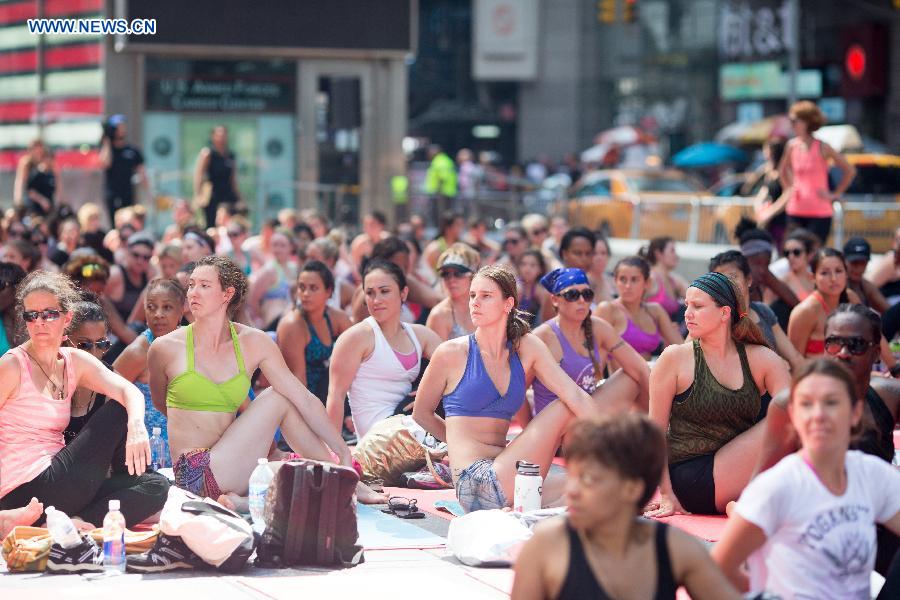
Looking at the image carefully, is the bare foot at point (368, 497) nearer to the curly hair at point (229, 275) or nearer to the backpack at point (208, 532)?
the curly hair at point (229, 275)

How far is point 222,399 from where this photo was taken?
7.78 metres

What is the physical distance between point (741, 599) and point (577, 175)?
32.9 meters

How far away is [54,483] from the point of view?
689 cm

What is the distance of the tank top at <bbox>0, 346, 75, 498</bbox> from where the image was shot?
6.84 m

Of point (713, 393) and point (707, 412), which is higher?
point (713, 393)

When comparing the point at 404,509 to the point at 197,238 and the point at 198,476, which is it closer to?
the point at 198,476

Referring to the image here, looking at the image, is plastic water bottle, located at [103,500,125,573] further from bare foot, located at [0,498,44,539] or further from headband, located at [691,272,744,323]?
headband, located at [691,272,744,323]

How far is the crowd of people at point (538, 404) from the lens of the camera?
429 centimetres

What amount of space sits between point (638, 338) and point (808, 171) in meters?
4.36

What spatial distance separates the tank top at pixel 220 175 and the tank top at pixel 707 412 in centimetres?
1296

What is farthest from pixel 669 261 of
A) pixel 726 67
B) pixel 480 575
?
pixel 726 67

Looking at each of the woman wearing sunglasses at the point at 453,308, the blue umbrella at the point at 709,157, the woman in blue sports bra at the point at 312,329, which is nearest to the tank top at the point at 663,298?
the woman wearing sunglasses at the point at 453,308

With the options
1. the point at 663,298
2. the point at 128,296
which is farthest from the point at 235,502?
the point at 663,298

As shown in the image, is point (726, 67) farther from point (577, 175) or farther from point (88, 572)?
point (88, 572)
